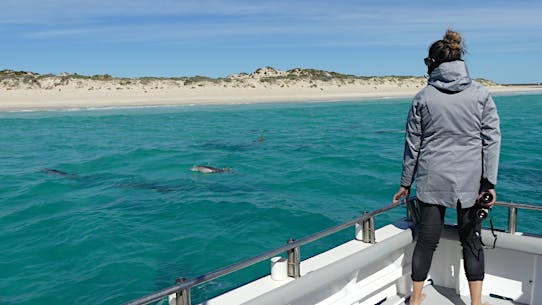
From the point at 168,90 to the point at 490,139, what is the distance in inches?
2368

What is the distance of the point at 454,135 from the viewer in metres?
3.28

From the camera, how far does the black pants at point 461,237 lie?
3.51 metres

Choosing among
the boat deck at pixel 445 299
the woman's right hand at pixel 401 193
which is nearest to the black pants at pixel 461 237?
the woman's right hand at pixel 401 193

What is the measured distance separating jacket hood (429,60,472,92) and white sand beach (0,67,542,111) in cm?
4645

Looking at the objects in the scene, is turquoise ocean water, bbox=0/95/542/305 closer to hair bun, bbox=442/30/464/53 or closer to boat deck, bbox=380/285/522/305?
boat deck, bbox=380/285/522/305

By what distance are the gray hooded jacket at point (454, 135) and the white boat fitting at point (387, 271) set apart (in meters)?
0.54

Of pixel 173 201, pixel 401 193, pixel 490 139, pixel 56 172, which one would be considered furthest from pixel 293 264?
pixel 56 172

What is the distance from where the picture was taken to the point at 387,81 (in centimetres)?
8206

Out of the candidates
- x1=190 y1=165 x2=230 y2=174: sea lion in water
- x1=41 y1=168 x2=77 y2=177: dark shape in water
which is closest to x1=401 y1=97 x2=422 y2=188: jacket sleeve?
x1=190 y1=165 x2=230 y2=174: sea lion in water

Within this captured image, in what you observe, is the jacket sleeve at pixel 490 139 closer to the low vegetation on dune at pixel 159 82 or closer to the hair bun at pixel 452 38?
the hair bun at pixel 452 38

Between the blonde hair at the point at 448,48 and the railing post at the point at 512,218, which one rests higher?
the blonde hair at the point at 448,48

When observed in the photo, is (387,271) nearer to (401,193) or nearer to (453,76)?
(401,193)

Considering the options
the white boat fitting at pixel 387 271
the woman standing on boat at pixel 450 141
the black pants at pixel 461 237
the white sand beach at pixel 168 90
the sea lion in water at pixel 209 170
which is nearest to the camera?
the white boat fitting at pixel 387 271

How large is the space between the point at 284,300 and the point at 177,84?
66.2m
